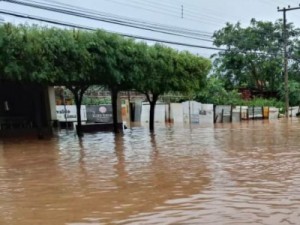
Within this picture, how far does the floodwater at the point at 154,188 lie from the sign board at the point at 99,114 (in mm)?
18569

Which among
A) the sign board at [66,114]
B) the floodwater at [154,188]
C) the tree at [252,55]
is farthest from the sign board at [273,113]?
the floodwater at [154,188]

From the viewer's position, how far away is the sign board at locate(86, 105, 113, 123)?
33.0m

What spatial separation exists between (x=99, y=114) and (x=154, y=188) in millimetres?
25087

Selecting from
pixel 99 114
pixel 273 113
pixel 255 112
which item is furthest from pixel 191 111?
pixel 273 113

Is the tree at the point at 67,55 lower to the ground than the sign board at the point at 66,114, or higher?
higher

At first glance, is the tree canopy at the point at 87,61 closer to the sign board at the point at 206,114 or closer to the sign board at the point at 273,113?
the sign board at the point at 206,114

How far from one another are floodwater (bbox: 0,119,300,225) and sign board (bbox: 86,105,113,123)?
60.9 ft

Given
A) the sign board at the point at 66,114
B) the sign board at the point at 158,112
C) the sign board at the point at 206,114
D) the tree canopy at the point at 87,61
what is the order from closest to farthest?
the tree canopy at the point at 87,61 → the sign board at the point at 66,114 → the sign board at the point at 206,114 → the sign board at the point at 158,112

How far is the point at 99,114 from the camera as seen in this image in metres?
33.2

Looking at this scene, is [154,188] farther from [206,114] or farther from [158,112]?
[158,112]

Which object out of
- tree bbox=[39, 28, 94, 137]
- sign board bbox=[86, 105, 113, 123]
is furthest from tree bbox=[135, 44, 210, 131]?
sign board bbox=[86, 105, 113, 123]

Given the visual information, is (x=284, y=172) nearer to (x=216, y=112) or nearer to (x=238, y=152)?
(x=238, y=152)

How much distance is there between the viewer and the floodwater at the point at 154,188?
20.8ft

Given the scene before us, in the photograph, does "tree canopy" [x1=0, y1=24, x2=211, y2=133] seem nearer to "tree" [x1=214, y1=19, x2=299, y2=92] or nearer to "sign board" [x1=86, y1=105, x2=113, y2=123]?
"sign board" [x1=86, y1=105, x2=113, y2=123]
